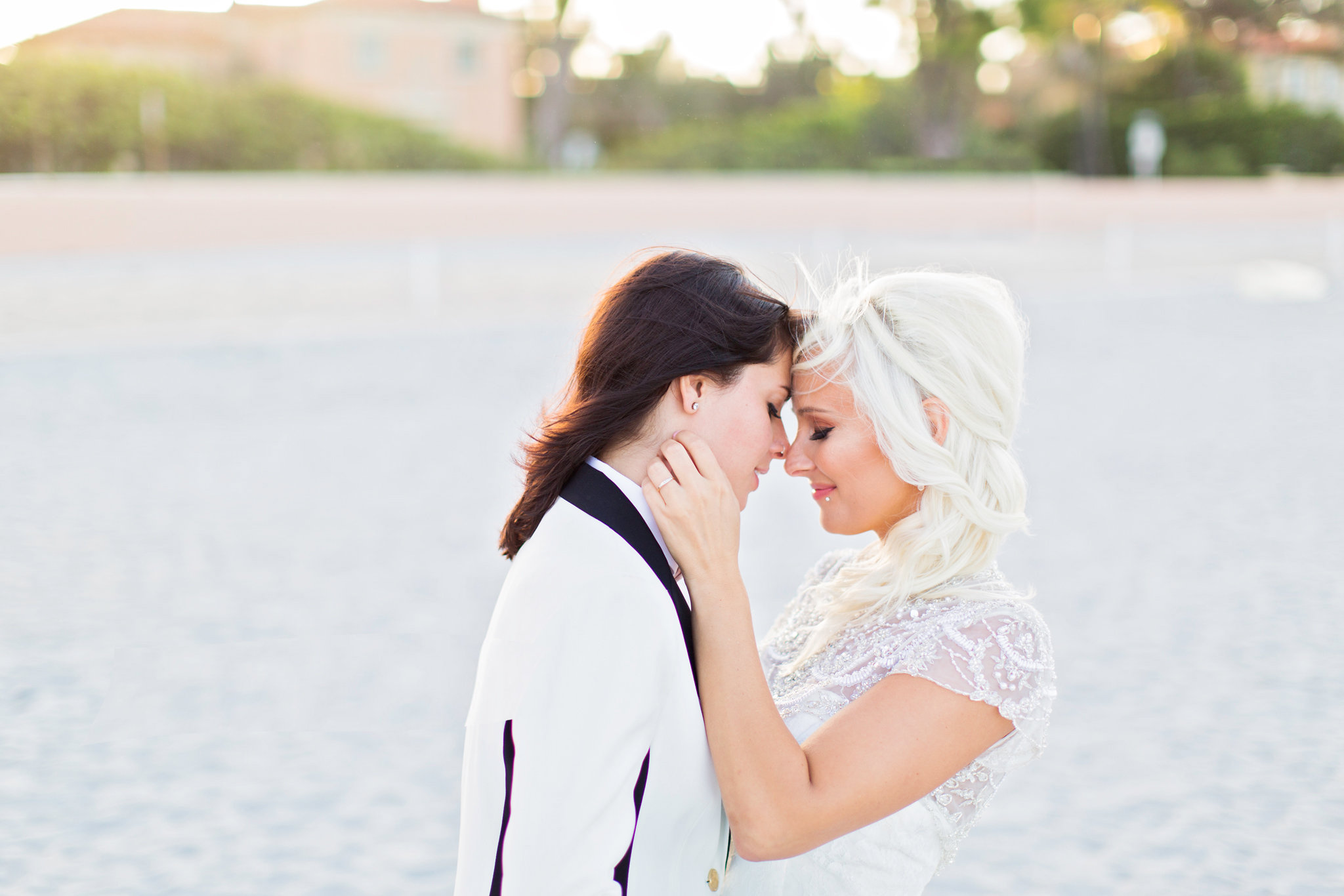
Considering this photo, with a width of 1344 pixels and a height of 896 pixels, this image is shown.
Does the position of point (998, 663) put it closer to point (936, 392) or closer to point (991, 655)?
point (991, 655)

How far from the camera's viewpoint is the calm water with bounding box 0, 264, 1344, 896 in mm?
4410

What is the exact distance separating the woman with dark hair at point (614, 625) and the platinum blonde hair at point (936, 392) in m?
0.18

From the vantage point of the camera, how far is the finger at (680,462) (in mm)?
1855

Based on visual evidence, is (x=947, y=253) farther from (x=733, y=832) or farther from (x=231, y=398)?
(x=733, y=832)

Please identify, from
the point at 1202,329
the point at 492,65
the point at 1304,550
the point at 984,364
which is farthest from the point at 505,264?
the point at 492,65

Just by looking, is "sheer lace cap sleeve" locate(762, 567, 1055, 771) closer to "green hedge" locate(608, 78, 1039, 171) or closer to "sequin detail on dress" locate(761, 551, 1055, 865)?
"sequin detail on dress" locate(761, 551, 1055, 865)

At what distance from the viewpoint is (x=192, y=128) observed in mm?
29641

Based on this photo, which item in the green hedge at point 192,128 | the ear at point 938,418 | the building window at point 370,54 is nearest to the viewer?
the ear at point 938,418

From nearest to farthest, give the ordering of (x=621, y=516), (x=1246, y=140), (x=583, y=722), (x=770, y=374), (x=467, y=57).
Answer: (x=583, y=722), (x=621, y=516), (x=770, y=374), (x=1246, y=140), (x=467, y=57)

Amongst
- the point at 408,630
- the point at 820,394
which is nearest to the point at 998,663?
the point at 820,394

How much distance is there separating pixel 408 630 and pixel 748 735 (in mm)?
5050

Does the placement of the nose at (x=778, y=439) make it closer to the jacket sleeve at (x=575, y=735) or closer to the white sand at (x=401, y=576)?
the white sand at (x=401, y=576)

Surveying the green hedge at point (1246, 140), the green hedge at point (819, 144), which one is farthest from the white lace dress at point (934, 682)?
the green hedge at point (1246, 140)

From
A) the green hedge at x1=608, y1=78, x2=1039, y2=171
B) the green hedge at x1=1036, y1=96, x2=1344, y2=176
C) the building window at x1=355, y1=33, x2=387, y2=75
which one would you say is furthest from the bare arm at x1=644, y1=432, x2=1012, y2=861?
the building window at x1=355, y1=33, x2=387, y2=75
